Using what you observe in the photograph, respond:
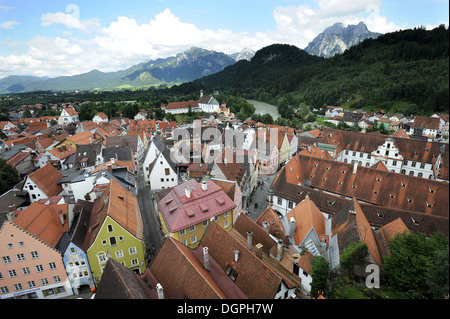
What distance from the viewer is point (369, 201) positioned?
25766 mm

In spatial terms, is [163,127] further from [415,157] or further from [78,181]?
[415,157]

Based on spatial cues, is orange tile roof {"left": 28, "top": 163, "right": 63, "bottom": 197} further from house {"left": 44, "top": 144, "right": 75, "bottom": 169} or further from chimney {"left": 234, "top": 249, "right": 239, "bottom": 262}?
chimney {"left": 234, "top": 249, "right": 239, "bottom": 262}

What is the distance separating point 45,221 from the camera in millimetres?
21453

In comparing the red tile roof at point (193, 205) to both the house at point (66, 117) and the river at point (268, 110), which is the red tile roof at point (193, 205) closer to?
the river at point (268, 110)

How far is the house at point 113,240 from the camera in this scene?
19.1 meters

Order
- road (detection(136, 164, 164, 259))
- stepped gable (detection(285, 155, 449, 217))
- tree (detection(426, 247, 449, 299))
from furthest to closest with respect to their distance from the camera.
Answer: road (detection(136, 164, 164, 259)) < stepped gable (detection(285, 155, 449, 217)) < tree (detection(426, 247, 449, 299))

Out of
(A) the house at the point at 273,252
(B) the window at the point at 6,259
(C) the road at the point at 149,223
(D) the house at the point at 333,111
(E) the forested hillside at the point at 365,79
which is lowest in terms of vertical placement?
(C) the road at the point at 149,223

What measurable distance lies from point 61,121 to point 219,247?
A: 108826mm

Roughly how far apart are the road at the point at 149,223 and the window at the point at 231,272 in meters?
12.2

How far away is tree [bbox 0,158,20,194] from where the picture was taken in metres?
36.4

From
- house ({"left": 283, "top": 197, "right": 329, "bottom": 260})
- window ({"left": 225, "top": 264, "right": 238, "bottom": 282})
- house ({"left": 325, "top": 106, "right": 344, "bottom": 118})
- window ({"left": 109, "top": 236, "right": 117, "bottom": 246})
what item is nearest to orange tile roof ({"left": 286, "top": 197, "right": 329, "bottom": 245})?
house ({"left": 283, "top": 197, "right": 329, "bottom": 260})

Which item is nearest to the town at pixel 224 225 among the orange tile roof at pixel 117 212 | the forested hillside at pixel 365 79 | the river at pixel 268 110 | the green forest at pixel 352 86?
the orange tile roof at pixel 117 212

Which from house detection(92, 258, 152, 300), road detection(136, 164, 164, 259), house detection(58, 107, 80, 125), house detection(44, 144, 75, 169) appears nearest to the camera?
house detection(92, 258, 152, 300)
